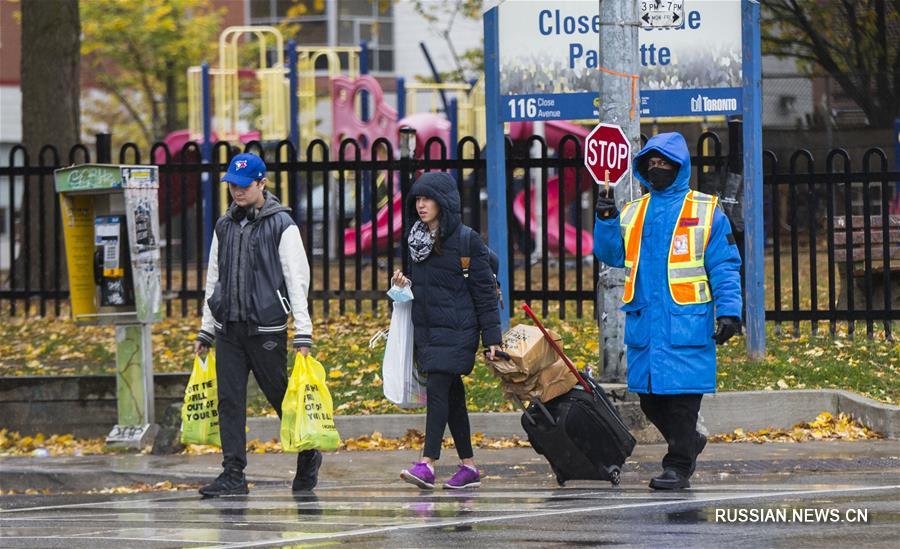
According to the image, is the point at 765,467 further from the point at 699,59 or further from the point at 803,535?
the point at 699,59

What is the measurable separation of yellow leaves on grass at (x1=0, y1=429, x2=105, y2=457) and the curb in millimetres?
1312

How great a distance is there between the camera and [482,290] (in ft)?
27.0

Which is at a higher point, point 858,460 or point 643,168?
point 643,168

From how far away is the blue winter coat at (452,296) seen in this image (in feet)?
26.9

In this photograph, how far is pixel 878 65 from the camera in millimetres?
19969

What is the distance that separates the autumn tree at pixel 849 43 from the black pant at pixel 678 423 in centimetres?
1307

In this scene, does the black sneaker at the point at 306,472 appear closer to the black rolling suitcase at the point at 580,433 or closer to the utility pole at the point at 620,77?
the black rolling suitcase at the point at 580,433

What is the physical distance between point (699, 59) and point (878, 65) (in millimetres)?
9028

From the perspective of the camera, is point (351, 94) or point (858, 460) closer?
point (858, 460)

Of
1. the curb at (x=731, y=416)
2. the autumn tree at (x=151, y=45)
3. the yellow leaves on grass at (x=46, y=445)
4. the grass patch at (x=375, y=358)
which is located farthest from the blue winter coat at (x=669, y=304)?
the autumn tree at (x=151, y=45)

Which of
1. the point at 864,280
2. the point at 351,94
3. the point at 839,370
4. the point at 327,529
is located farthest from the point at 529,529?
the point at 351,94

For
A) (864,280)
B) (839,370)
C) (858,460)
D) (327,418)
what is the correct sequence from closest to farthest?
(327,418) → (858,460) → (839,370) → (864,280)

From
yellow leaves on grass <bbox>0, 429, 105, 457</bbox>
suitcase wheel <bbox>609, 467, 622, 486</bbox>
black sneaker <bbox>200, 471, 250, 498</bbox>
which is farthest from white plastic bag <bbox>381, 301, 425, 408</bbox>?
yellow leaves on grass <bbox>0, 429, 105, 457</bbox>

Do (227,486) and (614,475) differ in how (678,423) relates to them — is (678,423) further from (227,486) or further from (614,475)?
(227,486)
